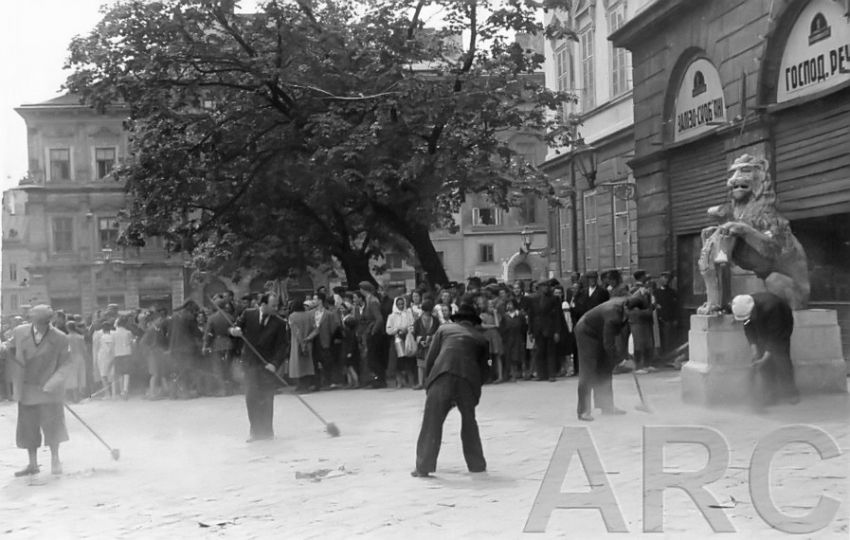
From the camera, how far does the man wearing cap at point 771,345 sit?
475 inches

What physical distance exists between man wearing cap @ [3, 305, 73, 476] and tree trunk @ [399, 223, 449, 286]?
11.3 metres

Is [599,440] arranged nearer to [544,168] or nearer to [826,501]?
[826,501]

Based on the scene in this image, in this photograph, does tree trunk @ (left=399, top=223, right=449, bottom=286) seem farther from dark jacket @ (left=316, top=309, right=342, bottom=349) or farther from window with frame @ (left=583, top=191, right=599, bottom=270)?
window with frame @ (left=583, top=191, right=599, bottom=270)

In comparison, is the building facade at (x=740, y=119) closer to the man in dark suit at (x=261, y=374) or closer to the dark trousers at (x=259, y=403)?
the man in dark suit at (x=261, y=374)

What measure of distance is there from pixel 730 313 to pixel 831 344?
1241mm

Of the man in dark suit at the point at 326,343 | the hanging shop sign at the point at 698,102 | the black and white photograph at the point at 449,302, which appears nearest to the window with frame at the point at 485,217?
the black and white photograph at the point at 449,302

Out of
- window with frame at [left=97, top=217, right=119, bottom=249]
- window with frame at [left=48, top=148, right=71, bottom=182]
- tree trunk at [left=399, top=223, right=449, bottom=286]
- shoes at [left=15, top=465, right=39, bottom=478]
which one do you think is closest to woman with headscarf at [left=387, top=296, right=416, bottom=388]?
tree trunk at [left=399, top=223, right=449, bottom=286]

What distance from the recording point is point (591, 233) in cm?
2948

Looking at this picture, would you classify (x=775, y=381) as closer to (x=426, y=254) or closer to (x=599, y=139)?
(x=426, y=254)

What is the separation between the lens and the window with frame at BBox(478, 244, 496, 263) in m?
59.1

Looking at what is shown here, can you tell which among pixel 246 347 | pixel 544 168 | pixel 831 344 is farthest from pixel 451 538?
pixel 544 168

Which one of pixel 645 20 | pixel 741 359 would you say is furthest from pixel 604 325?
pixel 645 20

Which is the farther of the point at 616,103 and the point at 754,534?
the point at 616,103

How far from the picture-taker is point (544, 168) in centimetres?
3356
